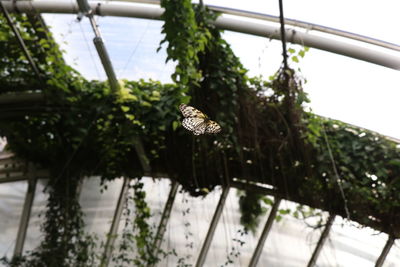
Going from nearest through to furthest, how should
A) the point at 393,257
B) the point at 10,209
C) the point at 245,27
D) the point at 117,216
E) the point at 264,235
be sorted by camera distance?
Result: the point at 245,27 → the point at 393,257 → the point at 264,235 → the point at 117,216 → the point at 10,209

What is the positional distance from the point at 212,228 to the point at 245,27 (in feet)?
8.14

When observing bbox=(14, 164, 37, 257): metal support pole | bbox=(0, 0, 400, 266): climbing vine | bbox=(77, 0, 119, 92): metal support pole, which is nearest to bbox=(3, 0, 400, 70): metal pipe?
bbox=(0, 0, 400, 266): climbing vine

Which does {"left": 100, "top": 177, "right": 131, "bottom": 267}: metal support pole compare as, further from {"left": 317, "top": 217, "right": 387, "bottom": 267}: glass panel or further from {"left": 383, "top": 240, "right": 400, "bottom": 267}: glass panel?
{"left": 383, "top": 240, "right": 400, "bottom": 267}: glass panel

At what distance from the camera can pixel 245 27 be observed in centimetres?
479

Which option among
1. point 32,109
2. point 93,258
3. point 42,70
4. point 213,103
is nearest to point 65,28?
point 42,70

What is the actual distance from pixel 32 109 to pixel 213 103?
6.48 ft

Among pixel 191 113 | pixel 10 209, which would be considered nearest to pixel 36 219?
pixel 10 209

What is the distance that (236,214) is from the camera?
6.12m

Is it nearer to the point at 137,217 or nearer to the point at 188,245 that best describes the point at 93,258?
the point at 137,217

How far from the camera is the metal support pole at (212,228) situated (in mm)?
6070

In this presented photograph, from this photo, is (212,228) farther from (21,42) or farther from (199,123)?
(199,123)

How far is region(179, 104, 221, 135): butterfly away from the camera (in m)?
1.53

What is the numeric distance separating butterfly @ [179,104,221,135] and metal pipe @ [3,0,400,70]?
2.91m

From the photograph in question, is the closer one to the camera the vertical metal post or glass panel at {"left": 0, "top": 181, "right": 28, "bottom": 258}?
the vertical metal post
